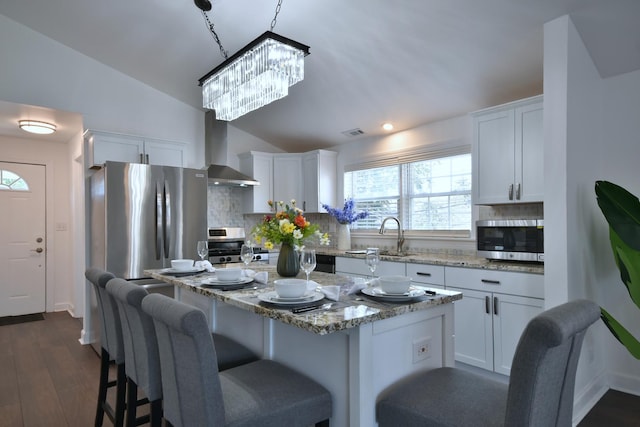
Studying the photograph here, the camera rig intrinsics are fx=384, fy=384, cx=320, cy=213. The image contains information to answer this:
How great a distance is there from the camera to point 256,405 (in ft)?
4.49

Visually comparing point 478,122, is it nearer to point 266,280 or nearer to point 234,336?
point 266,280

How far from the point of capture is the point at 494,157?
3279 millimetres

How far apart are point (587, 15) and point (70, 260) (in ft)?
21.9

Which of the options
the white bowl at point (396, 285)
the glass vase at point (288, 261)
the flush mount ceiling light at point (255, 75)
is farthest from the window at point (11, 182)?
the white bowl at point (396, 285)

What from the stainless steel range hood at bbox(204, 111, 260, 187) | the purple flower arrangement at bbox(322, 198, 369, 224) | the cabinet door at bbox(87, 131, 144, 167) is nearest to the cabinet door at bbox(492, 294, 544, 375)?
the purple flower arrangement at bbox(322, 198, 369, 224)

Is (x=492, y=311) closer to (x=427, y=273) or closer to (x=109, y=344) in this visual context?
(x=427, y=273)

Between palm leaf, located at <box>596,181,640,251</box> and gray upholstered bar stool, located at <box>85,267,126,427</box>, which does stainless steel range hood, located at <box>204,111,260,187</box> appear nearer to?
gray upholstered bar stool, located at <box>85,267,126,427</box>

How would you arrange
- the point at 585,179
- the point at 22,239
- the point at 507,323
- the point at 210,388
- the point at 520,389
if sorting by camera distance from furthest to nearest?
the point at 22,239 < the point at 507,323 < the point at 585,179 < the point at 210,388 < the point at 520,389

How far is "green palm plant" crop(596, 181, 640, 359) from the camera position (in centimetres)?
225

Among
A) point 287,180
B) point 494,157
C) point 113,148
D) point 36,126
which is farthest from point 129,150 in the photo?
point 494,157

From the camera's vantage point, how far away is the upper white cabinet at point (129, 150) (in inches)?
159

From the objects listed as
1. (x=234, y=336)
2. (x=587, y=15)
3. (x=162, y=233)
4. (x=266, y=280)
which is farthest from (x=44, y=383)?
(x=587, y=15)

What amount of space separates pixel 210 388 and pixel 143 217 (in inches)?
115

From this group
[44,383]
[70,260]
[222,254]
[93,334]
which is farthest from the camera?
[70,260]
